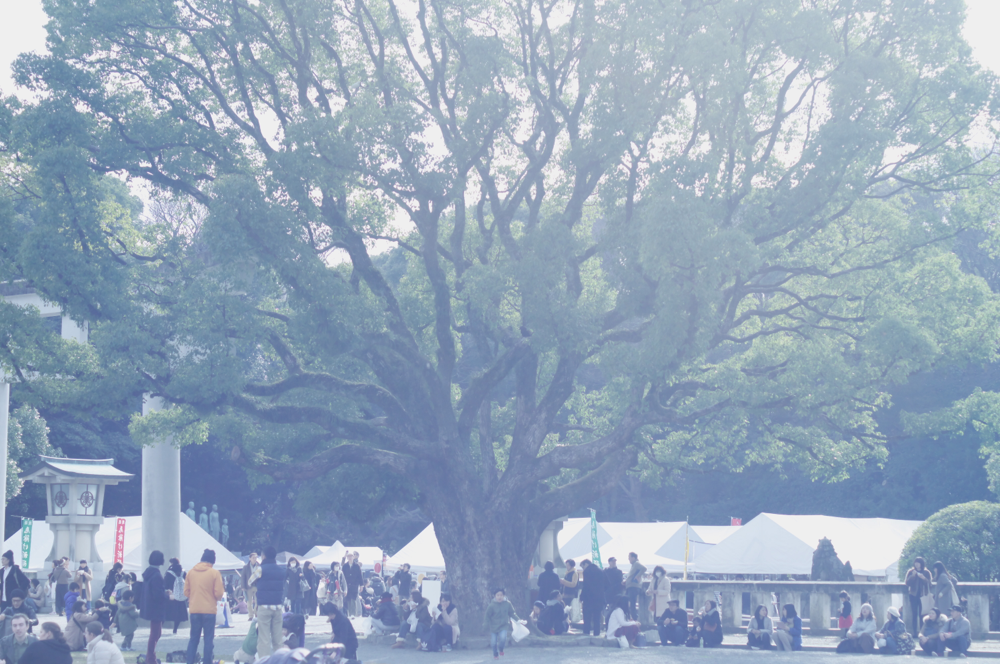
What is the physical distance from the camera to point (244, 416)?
61.0 ft

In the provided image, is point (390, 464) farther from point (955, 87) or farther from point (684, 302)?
point (955, 87)

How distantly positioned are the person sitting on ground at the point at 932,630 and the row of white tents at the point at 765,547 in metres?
8.82

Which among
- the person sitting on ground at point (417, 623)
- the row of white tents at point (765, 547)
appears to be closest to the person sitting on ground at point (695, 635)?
the person sitting on ground at point (417, 623)

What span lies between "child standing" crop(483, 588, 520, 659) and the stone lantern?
14472 millimetres

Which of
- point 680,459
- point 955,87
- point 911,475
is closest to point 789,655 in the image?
point 680,459

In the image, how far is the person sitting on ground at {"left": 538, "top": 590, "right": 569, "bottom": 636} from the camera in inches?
726

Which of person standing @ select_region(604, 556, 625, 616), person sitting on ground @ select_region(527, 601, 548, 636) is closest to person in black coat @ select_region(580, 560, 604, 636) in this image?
person standing @ select_region(604, 556, 625, 616)

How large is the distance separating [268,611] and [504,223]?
8.67 metres

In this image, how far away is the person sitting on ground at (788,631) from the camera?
1742 cm

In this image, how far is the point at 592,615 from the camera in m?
18.7

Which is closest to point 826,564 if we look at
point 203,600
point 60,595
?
point 203,600

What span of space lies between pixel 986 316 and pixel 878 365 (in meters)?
2.42

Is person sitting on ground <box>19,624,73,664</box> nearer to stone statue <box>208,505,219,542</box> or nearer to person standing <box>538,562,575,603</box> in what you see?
person standing <box>538,562,575,603</box>

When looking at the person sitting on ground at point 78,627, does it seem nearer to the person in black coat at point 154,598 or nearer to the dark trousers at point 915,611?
the person in black coat at point 154,598
